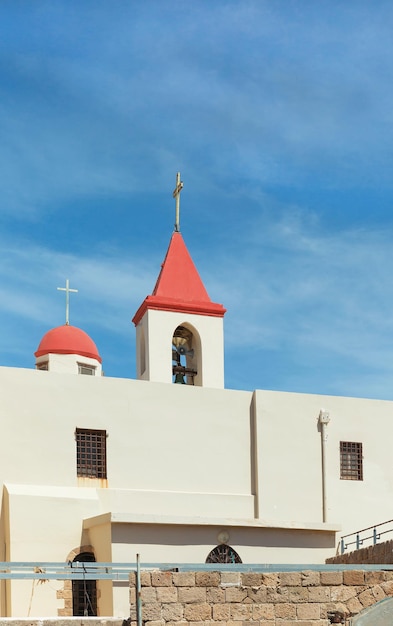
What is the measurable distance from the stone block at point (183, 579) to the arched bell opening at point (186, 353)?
10.4m

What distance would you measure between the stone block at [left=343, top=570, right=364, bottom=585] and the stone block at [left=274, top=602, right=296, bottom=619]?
2.49ft

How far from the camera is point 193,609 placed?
12539 millimetres

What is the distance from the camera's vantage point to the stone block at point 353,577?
12.9m

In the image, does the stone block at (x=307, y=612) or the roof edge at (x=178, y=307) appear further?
the roof edge at (x=178, y=307)

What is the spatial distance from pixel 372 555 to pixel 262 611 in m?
5.25

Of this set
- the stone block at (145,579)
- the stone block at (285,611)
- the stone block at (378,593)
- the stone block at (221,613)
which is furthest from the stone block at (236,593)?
the stone block at (378,593)

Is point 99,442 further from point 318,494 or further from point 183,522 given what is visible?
point 318,494

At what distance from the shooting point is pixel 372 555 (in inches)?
686

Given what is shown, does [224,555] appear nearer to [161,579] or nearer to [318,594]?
[318,594]

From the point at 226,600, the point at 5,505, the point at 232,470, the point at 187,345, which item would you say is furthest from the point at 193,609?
the point at 187,345

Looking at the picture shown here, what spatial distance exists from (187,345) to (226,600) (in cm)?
1123

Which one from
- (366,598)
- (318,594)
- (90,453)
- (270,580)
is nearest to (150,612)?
(270,580)

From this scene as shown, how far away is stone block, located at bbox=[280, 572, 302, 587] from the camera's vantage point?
12792mm

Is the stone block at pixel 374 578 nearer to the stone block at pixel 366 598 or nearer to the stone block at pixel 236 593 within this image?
the stone block at pixel 366 598
